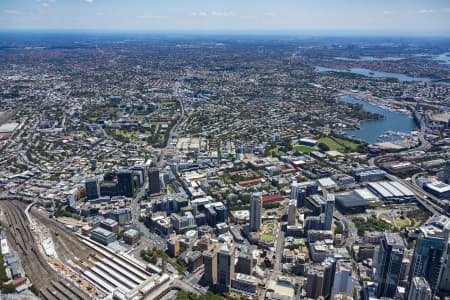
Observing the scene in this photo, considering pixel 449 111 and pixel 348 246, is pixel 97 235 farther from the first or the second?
pixel 449 111

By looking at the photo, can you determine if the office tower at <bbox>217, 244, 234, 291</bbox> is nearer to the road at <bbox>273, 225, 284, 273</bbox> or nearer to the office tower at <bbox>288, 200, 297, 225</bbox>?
the road at <bbox>273, 225, 284, 273</bbox>

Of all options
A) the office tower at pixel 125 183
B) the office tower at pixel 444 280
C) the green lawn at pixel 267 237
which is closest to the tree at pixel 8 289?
the office tower at pixel 125 183

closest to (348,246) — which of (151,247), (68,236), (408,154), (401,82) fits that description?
(151,247)

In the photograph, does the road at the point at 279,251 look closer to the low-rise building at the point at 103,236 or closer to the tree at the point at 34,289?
the low-rise building at the point at 103,236

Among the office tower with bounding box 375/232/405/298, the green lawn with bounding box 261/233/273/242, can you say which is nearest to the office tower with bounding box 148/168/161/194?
the green lawn with bounding box 261/233/273/242

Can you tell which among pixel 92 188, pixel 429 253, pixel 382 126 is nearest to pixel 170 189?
pixel 92 188

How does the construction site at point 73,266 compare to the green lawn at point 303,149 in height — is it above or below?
below
